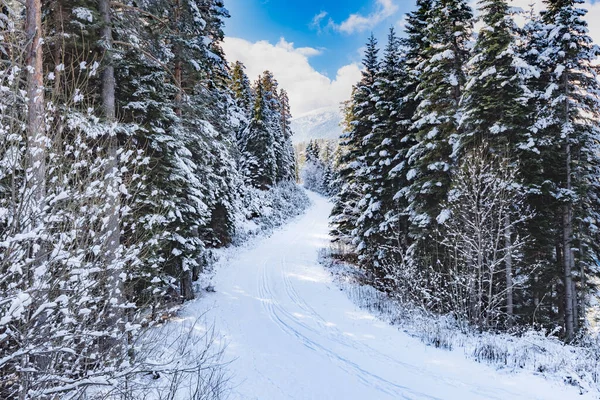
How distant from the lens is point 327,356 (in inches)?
315

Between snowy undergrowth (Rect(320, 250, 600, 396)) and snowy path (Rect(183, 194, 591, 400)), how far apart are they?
0.39 metres

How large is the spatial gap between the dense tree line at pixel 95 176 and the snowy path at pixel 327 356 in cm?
265

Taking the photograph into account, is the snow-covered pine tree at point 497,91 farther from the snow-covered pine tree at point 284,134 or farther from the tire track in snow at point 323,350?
the snow-covered pine tree at point 284,134

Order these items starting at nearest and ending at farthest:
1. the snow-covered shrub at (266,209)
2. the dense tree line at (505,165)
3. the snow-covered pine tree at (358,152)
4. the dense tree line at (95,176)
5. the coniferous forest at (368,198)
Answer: the dense tree line at (95,176) < the coniferous forest at (368,198) < the dense tree line at (505,165) < the snow-covered pine tree at (358,152) < the snow-covered shrub at (266,209)

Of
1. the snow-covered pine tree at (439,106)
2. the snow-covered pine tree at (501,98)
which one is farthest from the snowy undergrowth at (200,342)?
the snow-covered pine tree at (501,98)

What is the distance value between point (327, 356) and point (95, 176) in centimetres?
706

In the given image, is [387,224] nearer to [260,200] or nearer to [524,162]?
[524,162]

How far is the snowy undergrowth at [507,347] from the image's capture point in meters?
6.54

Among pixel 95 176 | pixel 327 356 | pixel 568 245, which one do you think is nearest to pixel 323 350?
pixel 327 356

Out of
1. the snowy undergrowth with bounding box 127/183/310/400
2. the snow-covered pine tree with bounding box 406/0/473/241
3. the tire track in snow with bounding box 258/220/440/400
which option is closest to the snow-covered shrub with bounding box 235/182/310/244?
the snowy undergrowth with bounding box 127/183/310/400

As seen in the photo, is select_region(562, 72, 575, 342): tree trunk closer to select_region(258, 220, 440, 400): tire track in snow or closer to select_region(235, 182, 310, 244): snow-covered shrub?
select_region(258, 220, 440, 400): tire track in snow

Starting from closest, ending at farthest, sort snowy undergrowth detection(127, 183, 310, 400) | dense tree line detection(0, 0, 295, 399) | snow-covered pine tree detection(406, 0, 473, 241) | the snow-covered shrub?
dense tree line detection(0, 0, 295, 399), snowy undergrowth detection(127, 183, 310, 400), snow-covered pine tree detection(406, 0, 473, 241), the snow-covered shrub

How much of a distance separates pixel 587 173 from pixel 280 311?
48.4ft

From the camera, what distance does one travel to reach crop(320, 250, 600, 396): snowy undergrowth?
257 inches
